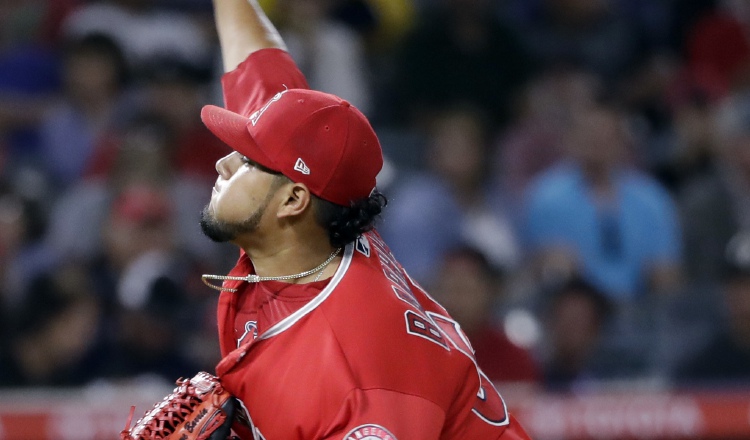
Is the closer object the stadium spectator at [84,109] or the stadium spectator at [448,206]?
the stadium spectator at [448,206]

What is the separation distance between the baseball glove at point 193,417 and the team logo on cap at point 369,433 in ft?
1.30

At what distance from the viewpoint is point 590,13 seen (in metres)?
7.61

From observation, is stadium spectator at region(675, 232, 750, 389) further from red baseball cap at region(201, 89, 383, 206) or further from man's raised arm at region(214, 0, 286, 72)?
red baseball cap at region(201, 89, 383, 206)

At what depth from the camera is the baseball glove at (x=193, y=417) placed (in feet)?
8.44

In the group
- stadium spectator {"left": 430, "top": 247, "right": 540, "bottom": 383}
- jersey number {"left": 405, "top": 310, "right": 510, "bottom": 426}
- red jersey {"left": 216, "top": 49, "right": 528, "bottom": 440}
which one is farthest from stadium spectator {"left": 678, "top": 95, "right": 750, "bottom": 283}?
red jersey {"left": 216, "top": 49, "right": 528, "bottom": 440}

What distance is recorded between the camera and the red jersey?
7.73ft

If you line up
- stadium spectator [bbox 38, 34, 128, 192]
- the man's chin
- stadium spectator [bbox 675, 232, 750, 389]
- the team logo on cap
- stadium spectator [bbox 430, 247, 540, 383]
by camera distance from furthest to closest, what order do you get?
stadium spectator [bbox 38, 34, 128, 192] < stadium spectator [bbox 675, 232, 750, 389] < stadium spectator [bbox 430, 247, 540, 383] < the man's chin < the team logo on cap

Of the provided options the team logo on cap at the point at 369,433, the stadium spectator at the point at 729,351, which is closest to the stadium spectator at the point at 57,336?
the stadium spectator at the point at 729,351

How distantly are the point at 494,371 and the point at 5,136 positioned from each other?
3243mm

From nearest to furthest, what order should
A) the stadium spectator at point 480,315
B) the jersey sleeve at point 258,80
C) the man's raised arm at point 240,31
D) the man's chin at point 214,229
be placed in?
1. the man's chin at point 214,229
2. the jersey sleeve at point 258,80
3. the man's raised arm at point 240,31
4. the stadium spectator at point 480,315

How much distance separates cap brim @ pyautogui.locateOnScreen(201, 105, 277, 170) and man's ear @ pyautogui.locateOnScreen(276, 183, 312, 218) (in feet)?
0.21

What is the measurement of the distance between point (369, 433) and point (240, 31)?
1.34 metres

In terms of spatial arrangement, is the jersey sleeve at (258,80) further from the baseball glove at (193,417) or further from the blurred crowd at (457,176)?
the blurred crowd at (457,176)

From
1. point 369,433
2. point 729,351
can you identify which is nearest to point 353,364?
point 369,433
